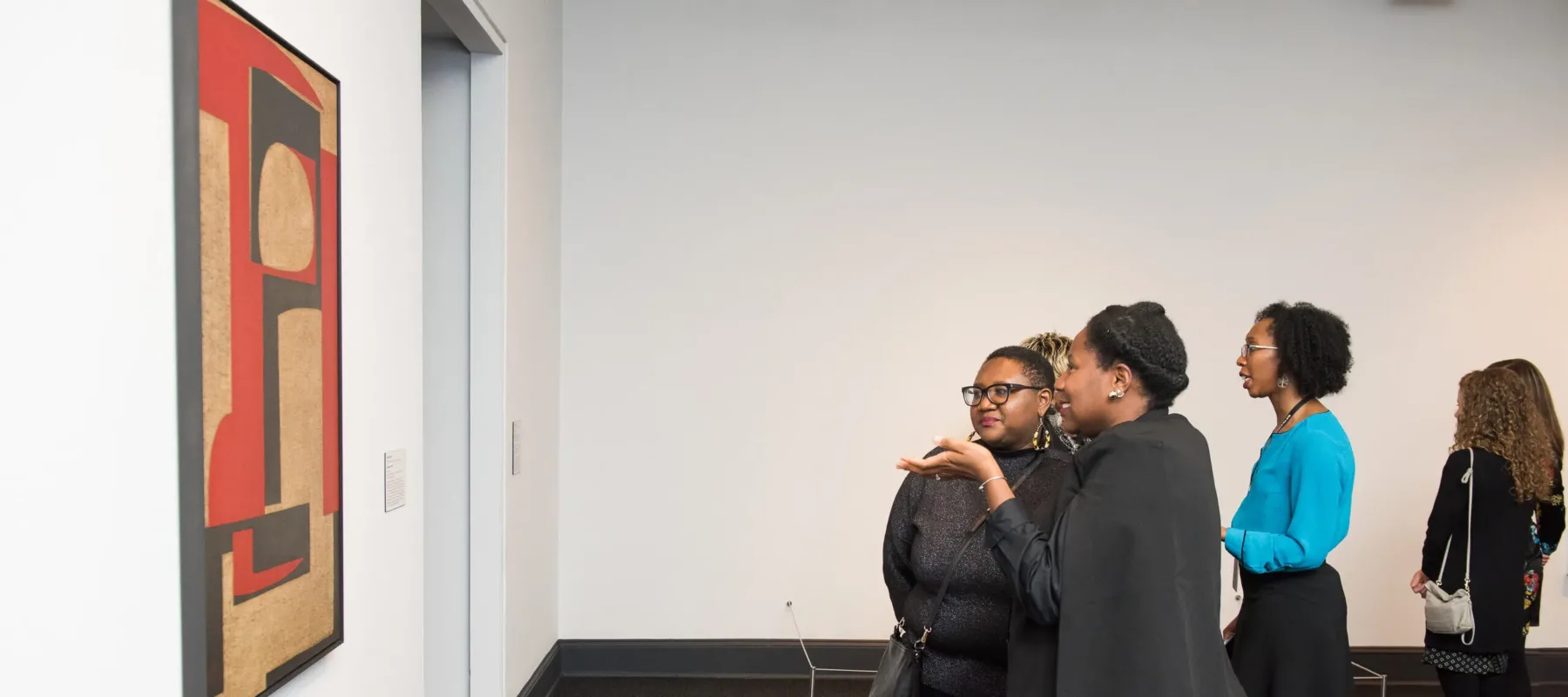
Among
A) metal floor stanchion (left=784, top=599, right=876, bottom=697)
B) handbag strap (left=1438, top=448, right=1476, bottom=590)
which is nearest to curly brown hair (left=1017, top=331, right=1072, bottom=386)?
handbag strap (left=1438, top=448, right=1476, bottom=590)

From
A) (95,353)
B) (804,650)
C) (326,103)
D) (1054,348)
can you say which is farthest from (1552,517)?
(95,353)

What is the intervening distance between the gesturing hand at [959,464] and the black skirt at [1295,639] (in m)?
1.17

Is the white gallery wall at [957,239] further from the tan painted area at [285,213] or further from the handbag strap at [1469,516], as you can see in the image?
the tan painted area at [285,213]

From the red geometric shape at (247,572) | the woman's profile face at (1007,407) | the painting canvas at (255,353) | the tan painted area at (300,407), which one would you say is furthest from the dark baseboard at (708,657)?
the red geometric shape at (247,572)

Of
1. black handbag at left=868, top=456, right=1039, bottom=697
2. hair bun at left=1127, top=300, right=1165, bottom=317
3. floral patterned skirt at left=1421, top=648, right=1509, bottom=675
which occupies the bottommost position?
floral patterned skirt at left=1421, top=648, right=1509, bottom=675

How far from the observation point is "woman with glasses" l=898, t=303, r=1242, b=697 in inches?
61.9

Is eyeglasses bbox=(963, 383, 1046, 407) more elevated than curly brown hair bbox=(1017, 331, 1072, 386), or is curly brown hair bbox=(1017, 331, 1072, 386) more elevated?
curly brown hair bbox=(1017, 331, 1072, 386)

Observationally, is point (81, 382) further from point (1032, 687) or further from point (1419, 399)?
point (1419, 399)

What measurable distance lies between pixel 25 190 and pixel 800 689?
3.76 meters

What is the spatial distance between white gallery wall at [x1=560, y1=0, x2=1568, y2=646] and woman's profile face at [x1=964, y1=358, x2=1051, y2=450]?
2.18m

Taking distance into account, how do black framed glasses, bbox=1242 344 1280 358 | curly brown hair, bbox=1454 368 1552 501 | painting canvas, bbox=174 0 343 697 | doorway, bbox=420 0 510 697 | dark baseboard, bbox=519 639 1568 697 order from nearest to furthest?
painting canvas, bbox=174 0 343 697 → black framed glasses, bbox=1242 344 1280 358 → curly brown hair, bbox=1454 368 1552 501 → doorway, bbox=420 0 510 697 → dark baseboard, bbox=519 639 1568 697

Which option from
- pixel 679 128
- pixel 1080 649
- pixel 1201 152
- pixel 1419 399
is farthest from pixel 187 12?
pixel 1419 399

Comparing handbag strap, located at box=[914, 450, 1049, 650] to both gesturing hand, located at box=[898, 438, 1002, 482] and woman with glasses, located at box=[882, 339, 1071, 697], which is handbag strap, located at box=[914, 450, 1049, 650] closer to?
woman with glasses, located at box=[882, 339, 1071, 697]

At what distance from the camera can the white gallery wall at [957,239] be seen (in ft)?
14.2
